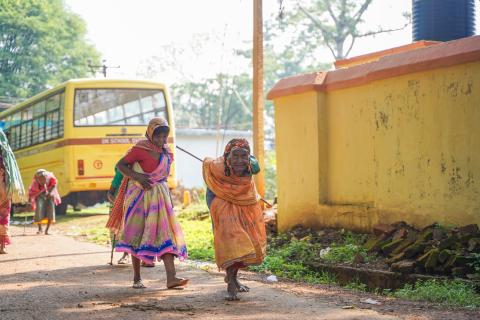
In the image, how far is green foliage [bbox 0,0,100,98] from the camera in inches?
778

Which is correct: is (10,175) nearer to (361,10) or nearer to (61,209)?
(61,209)

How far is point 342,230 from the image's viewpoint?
9805 millimetres

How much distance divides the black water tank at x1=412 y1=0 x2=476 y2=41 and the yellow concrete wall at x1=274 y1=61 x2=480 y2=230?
310cm

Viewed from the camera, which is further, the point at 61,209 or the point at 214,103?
the point at 214,103

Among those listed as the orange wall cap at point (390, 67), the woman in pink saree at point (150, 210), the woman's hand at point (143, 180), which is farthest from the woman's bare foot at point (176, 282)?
the orange wall cap at point (390, 67)

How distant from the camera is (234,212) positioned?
616cm

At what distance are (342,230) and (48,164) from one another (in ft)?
36.7

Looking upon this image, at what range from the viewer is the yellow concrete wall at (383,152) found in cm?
808

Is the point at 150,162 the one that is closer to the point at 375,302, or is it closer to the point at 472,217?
the point at 375,302

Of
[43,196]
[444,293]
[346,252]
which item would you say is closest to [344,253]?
[346,252]

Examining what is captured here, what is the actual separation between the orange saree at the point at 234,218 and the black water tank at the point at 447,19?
7.30 m

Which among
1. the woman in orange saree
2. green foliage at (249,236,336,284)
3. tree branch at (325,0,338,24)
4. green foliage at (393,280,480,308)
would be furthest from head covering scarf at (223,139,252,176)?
tree branch at (325,0,338,24)

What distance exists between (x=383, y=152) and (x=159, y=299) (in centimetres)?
425

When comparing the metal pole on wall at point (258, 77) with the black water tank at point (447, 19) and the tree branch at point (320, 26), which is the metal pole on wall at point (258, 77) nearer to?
the black water tank at point (447, 19)
